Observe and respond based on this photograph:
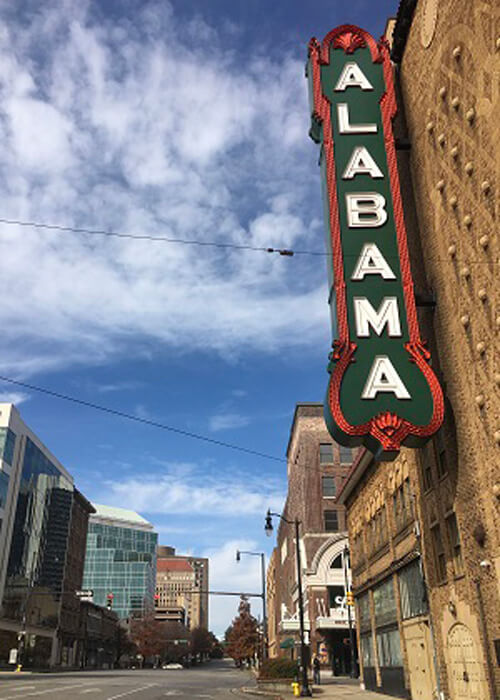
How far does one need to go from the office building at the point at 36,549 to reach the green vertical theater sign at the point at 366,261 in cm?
5808

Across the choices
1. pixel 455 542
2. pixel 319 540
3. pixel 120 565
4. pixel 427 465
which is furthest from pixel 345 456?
pixel 120 565

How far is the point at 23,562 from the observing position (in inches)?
3282

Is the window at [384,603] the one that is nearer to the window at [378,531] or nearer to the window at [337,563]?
the window at [378,531]

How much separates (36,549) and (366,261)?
3304 inches

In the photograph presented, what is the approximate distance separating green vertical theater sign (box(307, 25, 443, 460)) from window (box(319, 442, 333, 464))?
47.8 meters

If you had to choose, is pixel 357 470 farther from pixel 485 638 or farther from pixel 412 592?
pixel 485 638

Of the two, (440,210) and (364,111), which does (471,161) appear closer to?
(440,210)

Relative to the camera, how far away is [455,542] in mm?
18156

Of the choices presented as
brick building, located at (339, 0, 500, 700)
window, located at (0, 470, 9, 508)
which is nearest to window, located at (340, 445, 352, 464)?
brick building, located at (339, 0, 500, 700)

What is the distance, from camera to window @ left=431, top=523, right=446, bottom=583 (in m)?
19.2

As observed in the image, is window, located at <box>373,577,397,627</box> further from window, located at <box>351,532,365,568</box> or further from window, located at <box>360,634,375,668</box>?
window, located at <box>351,532,365,568</box>

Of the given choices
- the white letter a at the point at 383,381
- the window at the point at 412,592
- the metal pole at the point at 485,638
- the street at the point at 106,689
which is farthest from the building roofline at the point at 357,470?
the street at the point at 106,689

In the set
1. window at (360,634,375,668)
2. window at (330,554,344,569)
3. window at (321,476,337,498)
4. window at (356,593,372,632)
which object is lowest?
window at (360,634,375,668)

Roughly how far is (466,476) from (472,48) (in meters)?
11.8
